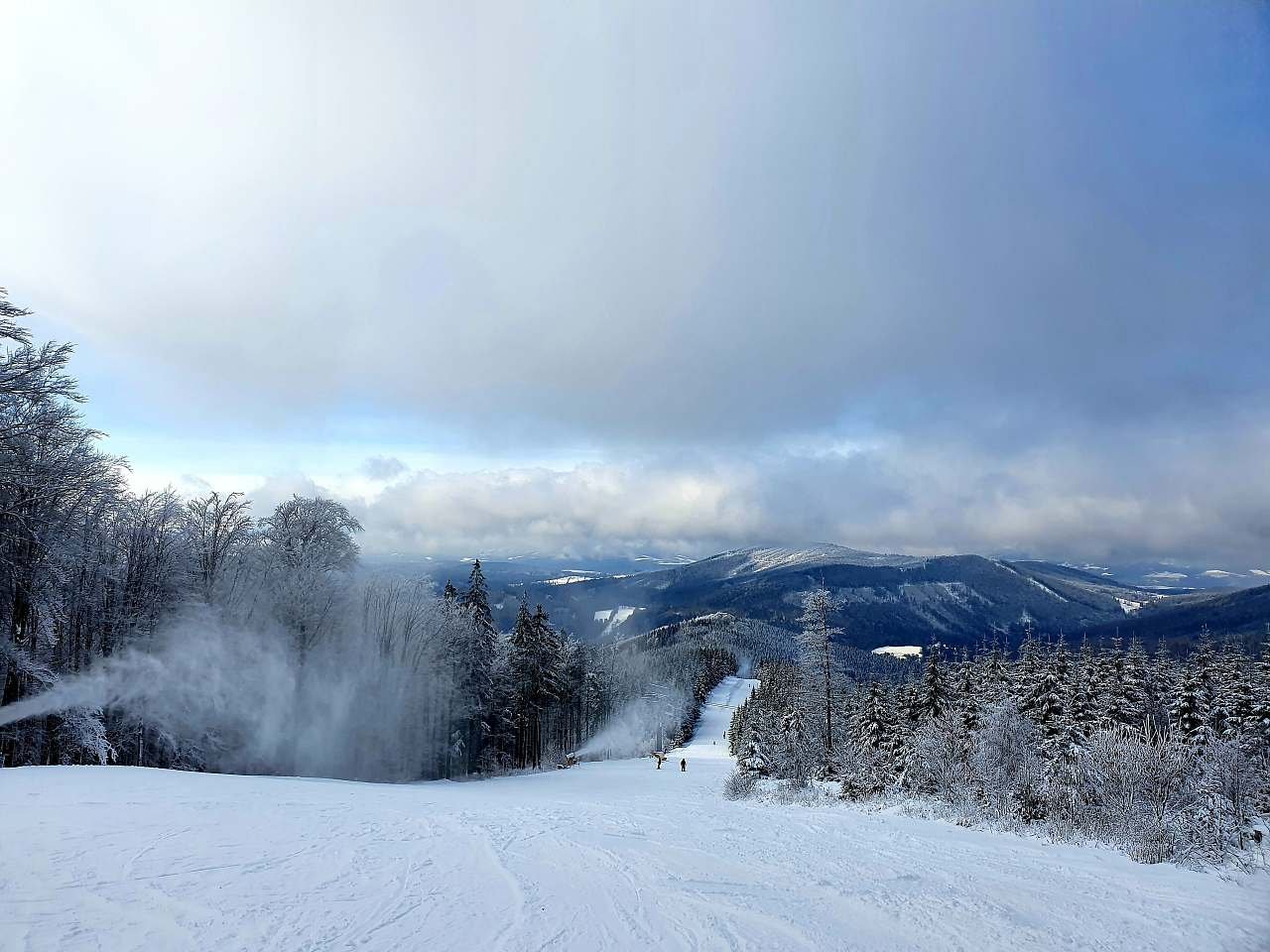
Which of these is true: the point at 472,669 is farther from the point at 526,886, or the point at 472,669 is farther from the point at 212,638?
the point at 526,886

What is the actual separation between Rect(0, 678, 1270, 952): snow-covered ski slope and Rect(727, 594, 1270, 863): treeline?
329cm

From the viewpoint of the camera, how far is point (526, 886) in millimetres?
7141

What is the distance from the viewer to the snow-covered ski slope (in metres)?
5.52

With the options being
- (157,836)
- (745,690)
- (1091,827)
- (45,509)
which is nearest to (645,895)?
(157,836)

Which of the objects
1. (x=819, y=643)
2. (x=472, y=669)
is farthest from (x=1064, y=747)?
(x=472, y=669)

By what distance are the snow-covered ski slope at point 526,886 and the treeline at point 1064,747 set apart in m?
3.29

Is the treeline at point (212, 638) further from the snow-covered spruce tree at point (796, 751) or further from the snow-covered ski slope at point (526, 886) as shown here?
the snow-covered spruce tree at point (796, 751)

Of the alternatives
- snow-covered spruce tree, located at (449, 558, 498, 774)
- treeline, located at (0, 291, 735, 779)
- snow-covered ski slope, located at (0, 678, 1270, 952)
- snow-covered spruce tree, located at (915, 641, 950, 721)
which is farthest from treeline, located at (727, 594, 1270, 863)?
treeline, located at (0, 291, 735, 779)

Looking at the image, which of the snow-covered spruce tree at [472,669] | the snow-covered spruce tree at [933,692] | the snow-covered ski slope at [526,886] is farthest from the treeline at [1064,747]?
the snow-covered spruce tree at [472,669]

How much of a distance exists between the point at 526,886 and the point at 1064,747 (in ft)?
93.6

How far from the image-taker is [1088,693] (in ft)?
106

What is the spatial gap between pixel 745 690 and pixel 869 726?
115 metres

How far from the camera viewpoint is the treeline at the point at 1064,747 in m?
12.0

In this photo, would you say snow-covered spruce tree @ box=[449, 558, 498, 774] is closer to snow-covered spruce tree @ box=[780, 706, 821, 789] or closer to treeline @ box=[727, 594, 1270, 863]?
treeline @ box=[727, 594, 1270, 863]
